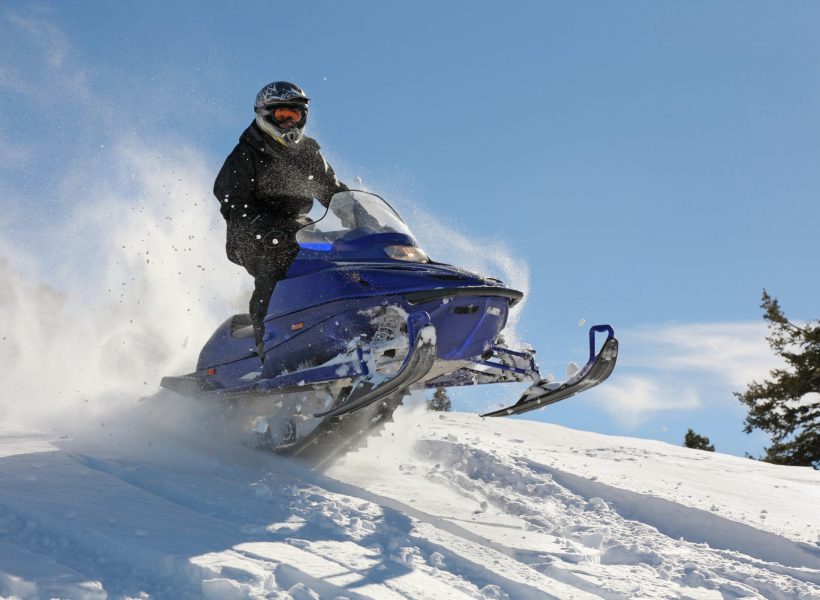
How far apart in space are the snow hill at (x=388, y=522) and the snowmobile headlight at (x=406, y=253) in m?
1.67

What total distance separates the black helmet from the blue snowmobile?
767mm

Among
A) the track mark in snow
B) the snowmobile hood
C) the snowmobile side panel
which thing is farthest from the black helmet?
the track mark in snow

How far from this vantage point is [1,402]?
7453 millimetres

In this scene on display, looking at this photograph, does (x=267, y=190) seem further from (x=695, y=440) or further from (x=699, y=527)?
(x=695, y=440)

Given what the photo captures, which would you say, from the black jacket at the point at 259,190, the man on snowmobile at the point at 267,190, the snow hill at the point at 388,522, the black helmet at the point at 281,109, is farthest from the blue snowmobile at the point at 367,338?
the black helmet at the point at 281,109

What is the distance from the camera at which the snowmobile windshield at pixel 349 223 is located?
5.73 meters

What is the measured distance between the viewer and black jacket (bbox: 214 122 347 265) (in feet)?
20.3

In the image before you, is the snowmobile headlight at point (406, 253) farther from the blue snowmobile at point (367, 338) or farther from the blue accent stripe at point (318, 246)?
the blue accent stripe at point (318, 246)

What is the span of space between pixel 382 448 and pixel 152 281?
385 centimetres

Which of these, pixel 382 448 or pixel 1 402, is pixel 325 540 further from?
pixel 1 402

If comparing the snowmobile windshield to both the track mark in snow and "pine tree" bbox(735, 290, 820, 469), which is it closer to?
the track mark in snow

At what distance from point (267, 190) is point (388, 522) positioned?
313 centimetres

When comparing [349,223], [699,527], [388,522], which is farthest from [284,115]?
[699,527]

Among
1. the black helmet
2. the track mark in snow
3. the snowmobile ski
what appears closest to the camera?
the track mark in snow
